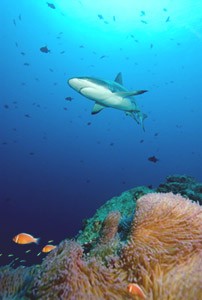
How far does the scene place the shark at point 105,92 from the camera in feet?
16.6

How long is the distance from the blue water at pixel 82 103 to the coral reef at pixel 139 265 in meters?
12.9

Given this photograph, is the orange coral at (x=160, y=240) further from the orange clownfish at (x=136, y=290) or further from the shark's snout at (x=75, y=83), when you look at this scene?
the shark's snout at (x=75, y=83)

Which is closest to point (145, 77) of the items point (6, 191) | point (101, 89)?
point (6, 191)

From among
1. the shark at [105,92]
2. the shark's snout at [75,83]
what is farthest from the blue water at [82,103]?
the shark's snout at [75,83]

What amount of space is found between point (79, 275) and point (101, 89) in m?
3.74

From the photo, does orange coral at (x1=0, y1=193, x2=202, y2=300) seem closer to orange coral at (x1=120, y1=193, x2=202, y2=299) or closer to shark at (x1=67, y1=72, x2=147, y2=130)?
orange coral at (x1=120, y1=193, x2=202, y2=299)

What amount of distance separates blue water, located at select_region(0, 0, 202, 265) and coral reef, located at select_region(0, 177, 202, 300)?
12.9 meters

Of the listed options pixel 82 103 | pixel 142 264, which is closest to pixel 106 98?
pixel 142 264

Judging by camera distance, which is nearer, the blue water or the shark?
the shark

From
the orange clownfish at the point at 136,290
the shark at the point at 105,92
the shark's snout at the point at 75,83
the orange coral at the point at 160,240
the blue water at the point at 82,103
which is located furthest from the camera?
the blue water at the point at 82,103

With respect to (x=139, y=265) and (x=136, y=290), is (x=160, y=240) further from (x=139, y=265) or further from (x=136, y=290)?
(x=136, y=290)

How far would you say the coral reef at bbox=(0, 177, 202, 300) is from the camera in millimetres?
2312

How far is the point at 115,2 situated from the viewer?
128 feet

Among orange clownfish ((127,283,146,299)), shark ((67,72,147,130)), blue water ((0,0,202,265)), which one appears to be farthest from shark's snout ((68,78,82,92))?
blue water ((0,0,202,265))
